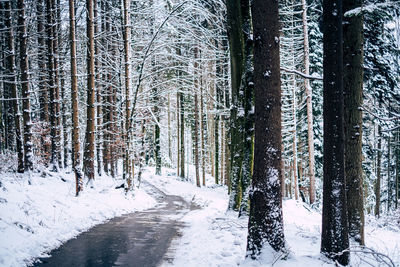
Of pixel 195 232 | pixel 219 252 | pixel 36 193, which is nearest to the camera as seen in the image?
pixel 219 252

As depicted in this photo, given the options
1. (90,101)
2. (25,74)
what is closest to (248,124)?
(90,101)

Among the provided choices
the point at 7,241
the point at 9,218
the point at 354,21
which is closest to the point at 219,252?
the point at 7,241

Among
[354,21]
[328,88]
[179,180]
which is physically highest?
[354,21]

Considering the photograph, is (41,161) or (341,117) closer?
(341,117)

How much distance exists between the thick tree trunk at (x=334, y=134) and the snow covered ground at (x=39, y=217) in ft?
17.7

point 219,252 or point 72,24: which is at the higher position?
point 72,24

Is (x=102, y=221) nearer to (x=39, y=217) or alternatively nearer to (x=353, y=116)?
(x=39, y=217)

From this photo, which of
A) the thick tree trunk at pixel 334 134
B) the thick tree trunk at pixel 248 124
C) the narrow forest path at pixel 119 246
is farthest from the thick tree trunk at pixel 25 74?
the thick tree trunk at pixel 334 134

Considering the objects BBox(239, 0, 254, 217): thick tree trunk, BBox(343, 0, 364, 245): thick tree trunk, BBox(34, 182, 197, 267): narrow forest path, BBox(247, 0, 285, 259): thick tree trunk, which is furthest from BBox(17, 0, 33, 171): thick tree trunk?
BBox(343, 0, 364, 245): thick tree trunk

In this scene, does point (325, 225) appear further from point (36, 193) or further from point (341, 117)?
point (36, 193)

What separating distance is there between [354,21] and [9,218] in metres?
8.88

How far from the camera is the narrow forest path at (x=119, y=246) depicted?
532cm

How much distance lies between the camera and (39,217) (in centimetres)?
717

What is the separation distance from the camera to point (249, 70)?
8336mm
